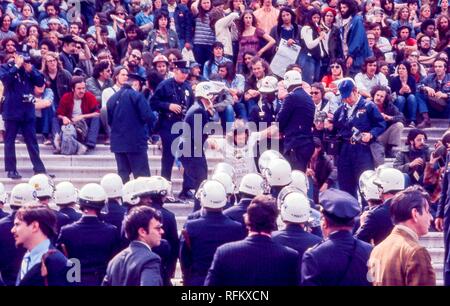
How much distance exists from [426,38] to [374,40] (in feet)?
2.66

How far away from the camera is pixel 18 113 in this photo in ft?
54.4

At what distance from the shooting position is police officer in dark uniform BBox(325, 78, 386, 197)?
50.6ft

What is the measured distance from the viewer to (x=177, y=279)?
43.9 feet

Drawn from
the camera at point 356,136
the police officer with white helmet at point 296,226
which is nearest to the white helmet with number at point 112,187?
the police officer with white helmet at point 296,226

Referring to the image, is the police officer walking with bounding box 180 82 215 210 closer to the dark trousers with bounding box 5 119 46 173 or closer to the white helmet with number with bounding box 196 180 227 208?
the dark trousers with bounding box 5 119 46 173

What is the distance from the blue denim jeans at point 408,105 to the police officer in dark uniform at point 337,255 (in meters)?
9.21

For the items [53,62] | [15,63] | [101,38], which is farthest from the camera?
[101,38]

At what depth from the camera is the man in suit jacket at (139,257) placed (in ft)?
29.1

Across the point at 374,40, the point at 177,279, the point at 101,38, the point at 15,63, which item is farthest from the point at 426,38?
the point at 177,279

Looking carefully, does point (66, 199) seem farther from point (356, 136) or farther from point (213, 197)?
point (356, 136)

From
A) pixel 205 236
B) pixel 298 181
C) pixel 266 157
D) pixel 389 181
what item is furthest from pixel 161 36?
pixel 205 236

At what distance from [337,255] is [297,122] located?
20.9ft

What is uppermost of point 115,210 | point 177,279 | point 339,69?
point 339,69
